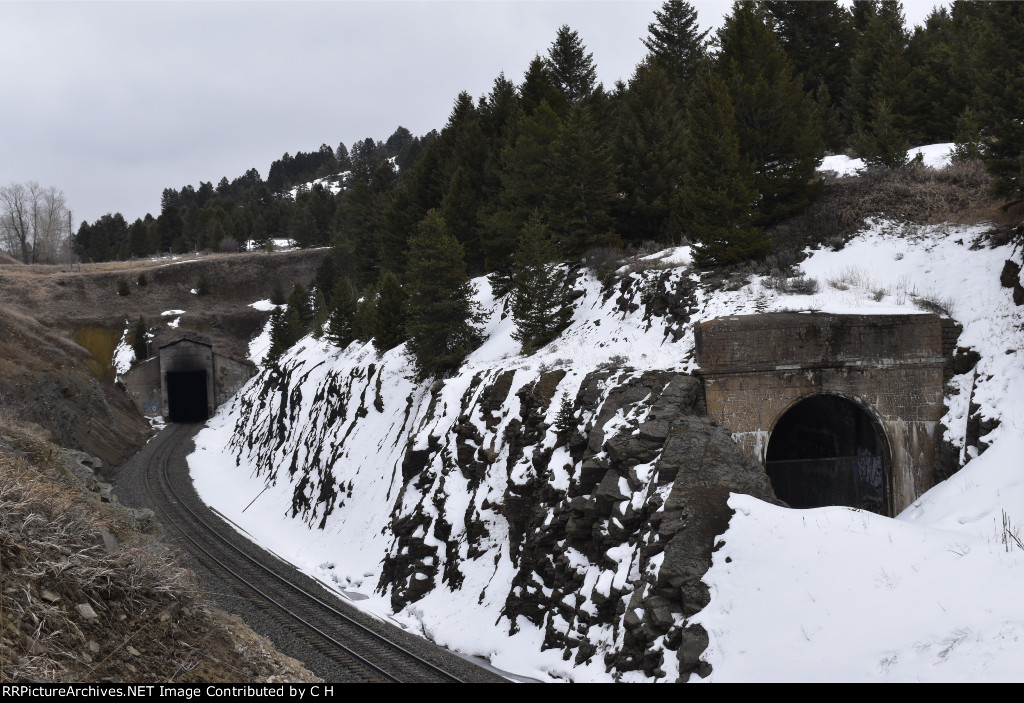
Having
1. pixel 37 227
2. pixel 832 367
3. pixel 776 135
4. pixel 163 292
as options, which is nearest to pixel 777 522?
pixel 832 367

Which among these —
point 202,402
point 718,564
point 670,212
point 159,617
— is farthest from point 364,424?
point 202,402

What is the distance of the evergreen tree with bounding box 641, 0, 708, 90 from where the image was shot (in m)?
47.9

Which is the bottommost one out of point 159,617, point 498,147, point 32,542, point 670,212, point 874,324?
point 159,617

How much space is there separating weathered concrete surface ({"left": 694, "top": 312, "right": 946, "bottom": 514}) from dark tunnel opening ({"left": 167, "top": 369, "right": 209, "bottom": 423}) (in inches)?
2535

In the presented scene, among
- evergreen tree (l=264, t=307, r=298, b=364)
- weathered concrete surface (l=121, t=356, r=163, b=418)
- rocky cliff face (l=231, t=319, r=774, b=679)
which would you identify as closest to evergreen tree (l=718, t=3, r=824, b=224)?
rocky cliff face (l=231, t=319, r=774, b=679)

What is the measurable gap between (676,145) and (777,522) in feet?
66.5

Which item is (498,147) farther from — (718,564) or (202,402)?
(202,402)

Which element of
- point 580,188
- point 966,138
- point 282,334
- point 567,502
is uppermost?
point 966,138

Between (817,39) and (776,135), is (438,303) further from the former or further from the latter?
(817,39)

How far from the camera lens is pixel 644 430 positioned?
16656mm

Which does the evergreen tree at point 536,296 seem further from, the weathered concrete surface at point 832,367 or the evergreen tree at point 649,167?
the weathered concrete surface at point 832,367

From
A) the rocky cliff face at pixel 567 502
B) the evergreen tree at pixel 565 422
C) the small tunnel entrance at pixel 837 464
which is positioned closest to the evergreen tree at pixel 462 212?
the rocky cliff face at pixel 567 502

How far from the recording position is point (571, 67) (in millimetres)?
42344
